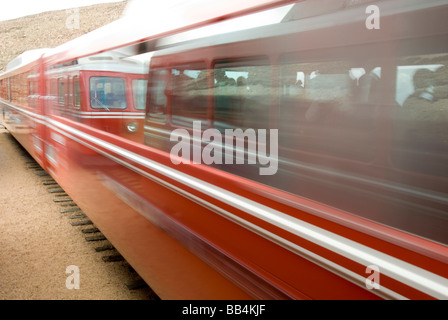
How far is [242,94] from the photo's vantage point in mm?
1918

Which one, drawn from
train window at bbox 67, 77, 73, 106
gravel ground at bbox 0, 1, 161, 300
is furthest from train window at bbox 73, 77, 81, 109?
gravel ground at bbox 0, 1, 161, 300

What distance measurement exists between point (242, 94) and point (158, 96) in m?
0.87

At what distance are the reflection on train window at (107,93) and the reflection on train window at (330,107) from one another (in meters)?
1.70

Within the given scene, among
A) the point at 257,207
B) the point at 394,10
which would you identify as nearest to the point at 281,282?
the point at 257,207

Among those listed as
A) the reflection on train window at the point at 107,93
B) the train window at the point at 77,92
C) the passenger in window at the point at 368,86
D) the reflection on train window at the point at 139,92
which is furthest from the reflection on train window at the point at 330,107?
the train window at the point at 77,92

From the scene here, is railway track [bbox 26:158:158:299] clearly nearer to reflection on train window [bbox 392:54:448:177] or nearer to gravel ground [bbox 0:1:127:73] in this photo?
reflection on train window [bbox 392:54:448:177]

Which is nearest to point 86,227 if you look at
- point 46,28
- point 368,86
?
point 368,86

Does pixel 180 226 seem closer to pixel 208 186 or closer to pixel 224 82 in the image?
pixel 208 186

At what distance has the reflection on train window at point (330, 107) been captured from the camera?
4.77 ft

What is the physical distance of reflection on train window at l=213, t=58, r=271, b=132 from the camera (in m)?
1.80

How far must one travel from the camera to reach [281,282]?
1662 millimetres

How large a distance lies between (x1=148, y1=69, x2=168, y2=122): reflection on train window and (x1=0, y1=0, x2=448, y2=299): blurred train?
13 mm

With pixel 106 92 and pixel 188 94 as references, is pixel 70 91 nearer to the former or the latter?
pixel 106 92

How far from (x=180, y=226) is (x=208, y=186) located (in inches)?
17.5
